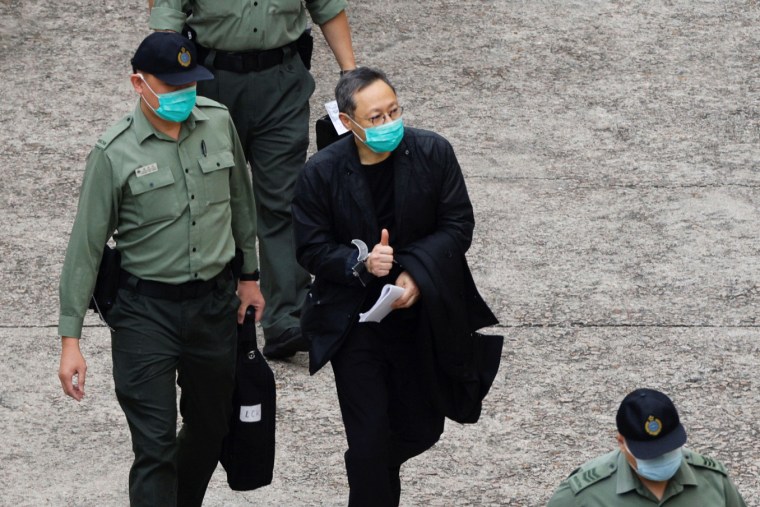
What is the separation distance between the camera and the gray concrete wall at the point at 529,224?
6.13m

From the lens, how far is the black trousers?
513 cm

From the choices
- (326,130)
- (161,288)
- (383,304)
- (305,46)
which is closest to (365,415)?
(383,304)

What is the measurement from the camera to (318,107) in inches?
376

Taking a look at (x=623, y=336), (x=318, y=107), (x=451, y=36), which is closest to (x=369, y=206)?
(x=623, y=336)

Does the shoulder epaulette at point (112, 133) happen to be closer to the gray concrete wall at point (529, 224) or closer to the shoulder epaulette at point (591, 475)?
the gray concrete wall at point (529, 224)

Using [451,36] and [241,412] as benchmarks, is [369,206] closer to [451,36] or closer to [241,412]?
[241,412]

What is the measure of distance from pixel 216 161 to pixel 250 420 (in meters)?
0.95

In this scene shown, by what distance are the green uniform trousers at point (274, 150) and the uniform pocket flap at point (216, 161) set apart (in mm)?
1515

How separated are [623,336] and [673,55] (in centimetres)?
380

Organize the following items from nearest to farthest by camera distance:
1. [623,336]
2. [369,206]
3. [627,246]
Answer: [369,206] < [623,336] < [627,246]

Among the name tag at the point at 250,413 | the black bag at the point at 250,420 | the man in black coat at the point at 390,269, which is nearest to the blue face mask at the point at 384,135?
the man in black coat at the point at 390,269

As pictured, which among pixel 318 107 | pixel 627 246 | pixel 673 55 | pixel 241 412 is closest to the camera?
pixel 241 412

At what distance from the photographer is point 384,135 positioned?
4.98 metres

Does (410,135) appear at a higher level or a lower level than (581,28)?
higher
